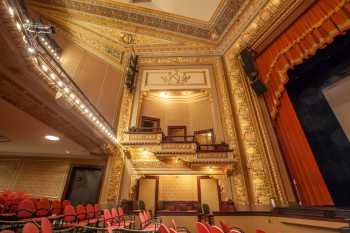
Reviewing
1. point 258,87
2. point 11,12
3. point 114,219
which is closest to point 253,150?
point 258,87

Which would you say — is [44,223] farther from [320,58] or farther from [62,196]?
[320,58]

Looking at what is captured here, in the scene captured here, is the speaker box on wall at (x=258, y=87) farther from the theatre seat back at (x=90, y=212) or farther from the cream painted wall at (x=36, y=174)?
the theatre seat back at (x=90, y=212)

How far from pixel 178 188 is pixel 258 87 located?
5.39 meters

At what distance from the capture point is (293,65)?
5367 mm

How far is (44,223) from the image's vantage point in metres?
2.10

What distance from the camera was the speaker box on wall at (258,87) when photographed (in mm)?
6450

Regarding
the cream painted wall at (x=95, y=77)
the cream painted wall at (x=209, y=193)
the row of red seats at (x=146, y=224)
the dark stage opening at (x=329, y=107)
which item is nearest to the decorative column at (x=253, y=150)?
the dark stage opening at (x=329, y=107)

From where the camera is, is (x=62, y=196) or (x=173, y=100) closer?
(x=62, y=196)

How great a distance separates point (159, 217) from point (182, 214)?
0.72 meters

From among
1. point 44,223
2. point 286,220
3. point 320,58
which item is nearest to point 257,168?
point 286,220

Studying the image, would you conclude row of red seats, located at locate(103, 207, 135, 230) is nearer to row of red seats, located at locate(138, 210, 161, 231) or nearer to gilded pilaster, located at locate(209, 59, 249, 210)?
row of red seats, located at locate(138, 210, 161, 231)

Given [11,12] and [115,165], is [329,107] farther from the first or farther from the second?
[11,12]

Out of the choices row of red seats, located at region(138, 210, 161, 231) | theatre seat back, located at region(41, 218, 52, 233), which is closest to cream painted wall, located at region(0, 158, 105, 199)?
row of red seats, located at region(138, 210, 161, 231)

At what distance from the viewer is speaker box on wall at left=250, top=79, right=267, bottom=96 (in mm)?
6450
